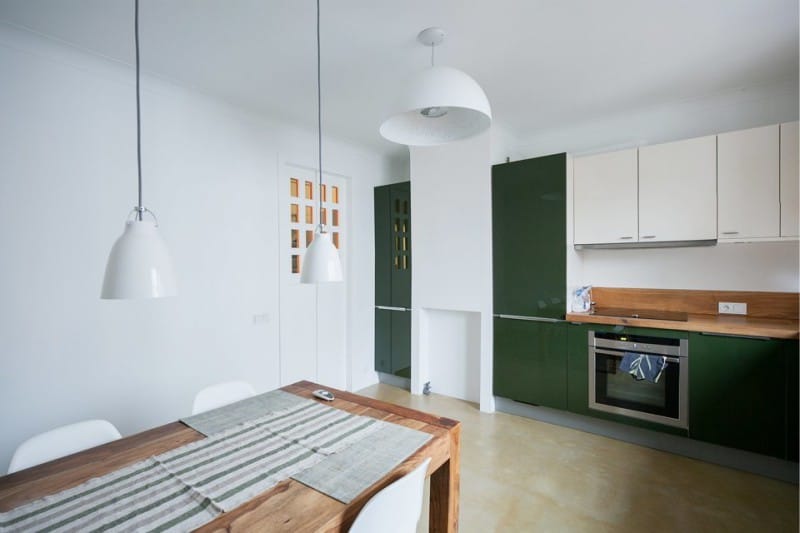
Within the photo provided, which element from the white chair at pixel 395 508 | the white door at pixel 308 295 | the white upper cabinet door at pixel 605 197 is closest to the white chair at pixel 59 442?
the white chair at pixel 395 508

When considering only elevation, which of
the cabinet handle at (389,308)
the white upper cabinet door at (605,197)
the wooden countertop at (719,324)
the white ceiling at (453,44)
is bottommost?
the cabinet handle at (389,308)

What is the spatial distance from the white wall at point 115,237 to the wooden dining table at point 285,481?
118 centimetres

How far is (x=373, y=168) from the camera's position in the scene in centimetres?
423

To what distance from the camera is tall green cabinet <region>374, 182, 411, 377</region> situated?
396cm

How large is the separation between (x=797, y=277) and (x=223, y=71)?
4.13 meters

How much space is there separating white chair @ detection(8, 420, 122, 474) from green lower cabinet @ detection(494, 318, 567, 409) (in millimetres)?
2735

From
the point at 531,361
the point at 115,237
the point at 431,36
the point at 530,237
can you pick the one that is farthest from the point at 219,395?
the point at 530,237

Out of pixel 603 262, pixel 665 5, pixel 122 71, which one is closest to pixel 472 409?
pixel 603 262

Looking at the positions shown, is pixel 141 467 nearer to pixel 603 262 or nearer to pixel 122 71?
pixel 122 71

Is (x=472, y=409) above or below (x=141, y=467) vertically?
below

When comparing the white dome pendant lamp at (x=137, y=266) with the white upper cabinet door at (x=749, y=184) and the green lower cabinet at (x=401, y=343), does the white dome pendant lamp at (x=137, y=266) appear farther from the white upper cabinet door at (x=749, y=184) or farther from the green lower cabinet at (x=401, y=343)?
the white upper cabinet door at (x=749, y=184)

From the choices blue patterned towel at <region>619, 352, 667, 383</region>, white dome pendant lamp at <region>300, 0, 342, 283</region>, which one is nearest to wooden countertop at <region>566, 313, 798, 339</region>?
blue patterned towel at <region>619, 352, 667, 383</region>

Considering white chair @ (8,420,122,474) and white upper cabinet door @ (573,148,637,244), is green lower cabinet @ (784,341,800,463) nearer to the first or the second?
white upper cabinet door @ (573,148,637,244)

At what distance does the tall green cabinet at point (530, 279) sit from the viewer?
9.95 ft
